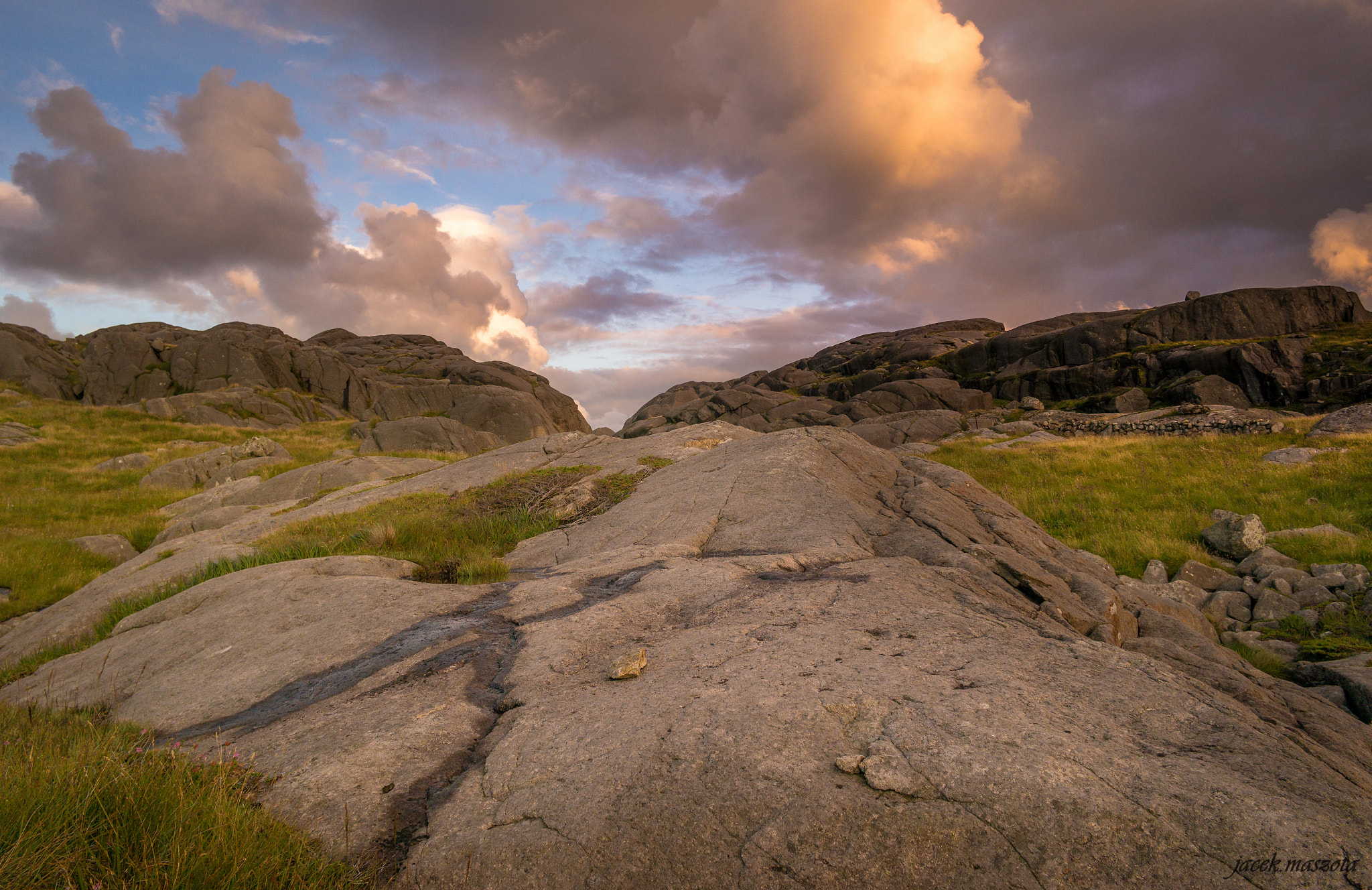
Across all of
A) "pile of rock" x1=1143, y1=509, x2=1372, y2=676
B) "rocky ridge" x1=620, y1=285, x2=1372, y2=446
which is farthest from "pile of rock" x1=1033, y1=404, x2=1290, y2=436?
"pile of rock" x1=1143, y1=509, x2=1372, y2=676

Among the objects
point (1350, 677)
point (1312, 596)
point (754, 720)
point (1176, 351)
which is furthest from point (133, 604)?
point (1176, 351)

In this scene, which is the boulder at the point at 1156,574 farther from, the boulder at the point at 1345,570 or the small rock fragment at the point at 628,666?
the small rock fragment at the point at 628,666

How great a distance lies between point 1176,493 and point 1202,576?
761cm

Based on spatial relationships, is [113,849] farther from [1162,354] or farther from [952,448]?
[1162,354]

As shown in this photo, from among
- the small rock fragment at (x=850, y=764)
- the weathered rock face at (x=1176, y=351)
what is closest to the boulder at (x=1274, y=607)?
the small rock fragment at (x=850, y=764)

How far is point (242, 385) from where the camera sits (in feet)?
186

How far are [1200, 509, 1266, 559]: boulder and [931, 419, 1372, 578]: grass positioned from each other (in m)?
0.34

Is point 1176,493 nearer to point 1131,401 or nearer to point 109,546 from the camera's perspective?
point 109,546

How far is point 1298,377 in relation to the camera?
59.5 meters

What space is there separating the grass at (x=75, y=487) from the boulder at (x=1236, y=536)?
23.2 m

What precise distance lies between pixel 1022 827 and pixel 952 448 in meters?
29.5

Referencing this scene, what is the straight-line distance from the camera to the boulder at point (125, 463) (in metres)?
25.2

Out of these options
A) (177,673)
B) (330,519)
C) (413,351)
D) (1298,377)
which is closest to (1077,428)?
(1298,377)

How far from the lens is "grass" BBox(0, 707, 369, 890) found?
2.14 metres
